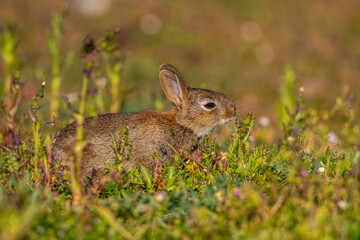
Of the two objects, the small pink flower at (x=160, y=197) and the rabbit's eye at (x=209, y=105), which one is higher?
the small pink flower at (x=160, y=197)

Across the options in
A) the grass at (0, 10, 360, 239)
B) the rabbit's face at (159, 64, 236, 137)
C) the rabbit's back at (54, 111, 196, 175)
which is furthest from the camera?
the rabbit's face at (159, 64, 236, 137)

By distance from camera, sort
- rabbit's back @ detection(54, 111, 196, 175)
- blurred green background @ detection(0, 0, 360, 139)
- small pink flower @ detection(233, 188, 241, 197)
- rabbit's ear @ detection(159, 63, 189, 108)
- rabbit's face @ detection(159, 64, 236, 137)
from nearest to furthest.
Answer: small pink flower @ detection(233, 188, 241, 197)
rabbit's back @ detection(54, 111, 196, 175)
rabbit's ear @ detection(159, 63, 189, 108)
rabbit's face @ detection(159, 64, 236, 137)
blurred green background @ detection(0, 0, 360, 139)

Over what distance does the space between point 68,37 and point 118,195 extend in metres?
10.6

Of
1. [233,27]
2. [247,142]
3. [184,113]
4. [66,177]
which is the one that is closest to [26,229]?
[66,177]

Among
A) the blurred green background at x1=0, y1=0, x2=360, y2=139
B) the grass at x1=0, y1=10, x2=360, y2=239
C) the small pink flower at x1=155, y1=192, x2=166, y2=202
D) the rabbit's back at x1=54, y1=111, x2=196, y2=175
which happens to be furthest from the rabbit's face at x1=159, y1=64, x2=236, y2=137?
the blurred green background at x1=0, y1=0, x2=360, y2=139

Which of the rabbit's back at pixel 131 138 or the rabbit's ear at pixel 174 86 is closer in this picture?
the rabbit's back at pixel 131 138

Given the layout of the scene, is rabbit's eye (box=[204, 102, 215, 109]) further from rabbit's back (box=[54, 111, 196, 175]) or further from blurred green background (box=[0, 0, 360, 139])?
blurred green background (box=[0, 0, 360, 139])

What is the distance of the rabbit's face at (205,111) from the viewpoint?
6.31m

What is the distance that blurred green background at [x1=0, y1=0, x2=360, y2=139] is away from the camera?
12.3m

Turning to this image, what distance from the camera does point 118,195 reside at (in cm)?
442

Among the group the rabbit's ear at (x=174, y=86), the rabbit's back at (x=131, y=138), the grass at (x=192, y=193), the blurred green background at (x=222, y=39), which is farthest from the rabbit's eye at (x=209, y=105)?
the blurred green background at (x=222, y=39)

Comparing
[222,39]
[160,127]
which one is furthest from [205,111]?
[222,39]

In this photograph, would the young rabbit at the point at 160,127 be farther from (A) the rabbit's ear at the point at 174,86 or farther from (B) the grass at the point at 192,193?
(B) the grass at the point at 192,193

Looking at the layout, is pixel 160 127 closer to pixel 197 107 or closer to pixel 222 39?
pixel 197 107
